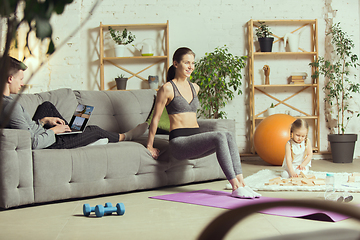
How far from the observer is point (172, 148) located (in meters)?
2.72

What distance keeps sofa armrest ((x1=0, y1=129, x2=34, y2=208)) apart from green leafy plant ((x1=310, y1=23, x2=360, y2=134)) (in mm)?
3618

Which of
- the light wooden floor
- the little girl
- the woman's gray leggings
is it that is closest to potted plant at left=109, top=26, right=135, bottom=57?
the woman's gray leggings

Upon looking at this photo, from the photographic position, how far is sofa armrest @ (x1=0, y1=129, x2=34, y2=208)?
2.21m

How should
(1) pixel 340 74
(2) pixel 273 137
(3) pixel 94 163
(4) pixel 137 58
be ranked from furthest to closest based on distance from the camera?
(4) pixel 137 58 → (1) pixel 340 74 → (2) pixel 273 137 → (3) pixel 94 163

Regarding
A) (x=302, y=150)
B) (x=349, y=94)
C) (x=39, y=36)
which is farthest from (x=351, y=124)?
(x=39, y=36)

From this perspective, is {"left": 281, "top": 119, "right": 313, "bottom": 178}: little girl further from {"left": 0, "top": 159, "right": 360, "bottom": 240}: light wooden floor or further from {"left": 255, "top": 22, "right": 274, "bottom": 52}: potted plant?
{"left": 255, "top": 22, "right": 274, "bottom": 52}: potted plant

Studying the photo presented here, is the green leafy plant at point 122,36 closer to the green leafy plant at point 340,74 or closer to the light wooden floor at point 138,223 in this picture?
the green leafy plant at point 340,74

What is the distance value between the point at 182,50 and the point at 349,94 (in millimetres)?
3026

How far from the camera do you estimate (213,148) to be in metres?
2.59

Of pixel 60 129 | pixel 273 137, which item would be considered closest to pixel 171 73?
pixel 60 129

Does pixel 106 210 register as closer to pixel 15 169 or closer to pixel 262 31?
pixel 15 169

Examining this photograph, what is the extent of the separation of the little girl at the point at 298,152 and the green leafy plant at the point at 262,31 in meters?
2.02

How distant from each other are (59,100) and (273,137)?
226cm

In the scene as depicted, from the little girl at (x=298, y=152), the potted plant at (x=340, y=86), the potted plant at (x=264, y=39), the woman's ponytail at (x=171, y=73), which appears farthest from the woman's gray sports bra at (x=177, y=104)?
the potted plant at (x=340, y=86)
